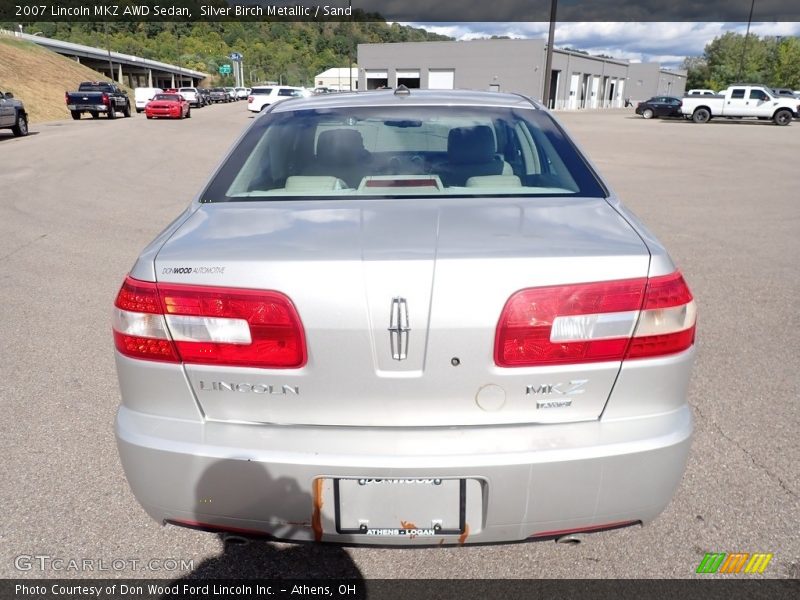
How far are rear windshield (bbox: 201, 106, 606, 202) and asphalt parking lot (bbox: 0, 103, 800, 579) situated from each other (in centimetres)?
137

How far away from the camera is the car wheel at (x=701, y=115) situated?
38816 millimetres

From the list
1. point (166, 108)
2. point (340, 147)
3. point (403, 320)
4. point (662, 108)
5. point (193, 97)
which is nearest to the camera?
point (403, 320)

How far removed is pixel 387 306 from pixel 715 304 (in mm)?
4406

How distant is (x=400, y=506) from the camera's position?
69.8 inches

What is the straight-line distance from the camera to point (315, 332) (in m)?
1.72

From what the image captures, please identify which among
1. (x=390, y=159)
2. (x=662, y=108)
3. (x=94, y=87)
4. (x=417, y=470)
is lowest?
(x=662, y=108)

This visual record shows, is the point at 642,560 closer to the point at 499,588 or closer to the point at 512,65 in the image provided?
the point at 499,588

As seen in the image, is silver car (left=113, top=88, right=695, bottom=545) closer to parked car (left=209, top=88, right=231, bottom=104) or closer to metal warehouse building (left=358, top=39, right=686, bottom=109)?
metal warehouse building (left=358, top=39, right=686, bottom=109)

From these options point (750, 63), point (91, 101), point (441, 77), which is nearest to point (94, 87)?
point (91, 101)

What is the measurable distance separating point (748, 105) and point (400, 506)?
43084 millimetres

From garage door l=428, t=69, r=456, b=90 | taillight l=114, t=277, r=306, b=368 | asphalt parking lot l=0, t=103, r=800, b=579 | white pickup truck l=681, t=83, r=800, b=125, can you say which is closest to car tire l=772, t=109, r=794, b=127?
white pickup truck l=681, t=83, r=800, b=125

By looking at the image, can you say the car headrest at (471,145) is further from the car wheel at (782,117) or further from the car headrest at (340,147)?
the car wheel at (782,117)

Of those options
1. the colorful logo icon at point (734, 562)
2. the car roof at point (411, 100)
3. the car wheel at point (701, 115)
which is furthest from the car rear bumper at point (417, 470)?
the car wheel at point (701, 115)

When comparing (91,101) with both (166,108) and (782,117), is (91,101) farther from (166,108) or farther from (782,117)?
(782,117)
